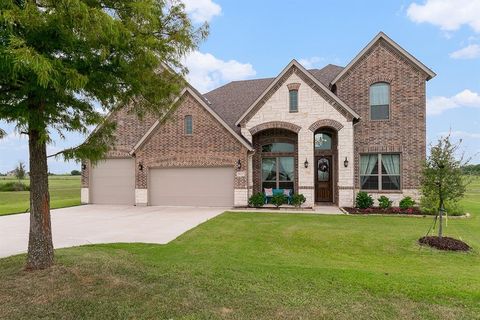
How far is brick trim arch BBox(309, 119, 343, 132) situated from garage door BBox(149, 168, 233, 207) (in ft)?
15.4

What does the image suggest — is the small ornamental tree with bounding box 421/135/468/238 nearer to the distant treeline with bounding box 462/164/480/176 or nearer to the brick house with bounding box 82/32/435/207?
the distant treeline with bounding box 462/164/480/176

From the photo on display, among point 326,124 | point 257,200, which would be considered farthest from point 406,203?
point 257,200

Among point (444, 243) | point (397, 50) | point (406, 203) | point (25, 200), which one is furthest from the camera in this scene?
point (25, 200)

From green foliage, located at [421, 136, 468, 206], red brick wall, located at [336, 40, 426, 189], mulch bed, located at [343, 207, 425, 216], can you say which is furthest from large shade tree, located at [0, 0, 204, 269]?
red brick wall, located at [336, 40, 426, 189]

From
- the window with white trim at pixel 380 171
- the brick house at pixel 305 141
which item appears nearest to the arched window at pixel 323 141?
the brick house at pixel 305 141

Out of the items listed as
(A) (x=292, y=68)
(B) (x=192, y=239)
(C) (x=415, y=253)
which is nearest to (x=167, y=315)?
(B) (x=192, y=239)

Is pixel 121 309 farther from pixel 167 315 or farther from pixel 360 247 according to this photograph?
pixel 360 247

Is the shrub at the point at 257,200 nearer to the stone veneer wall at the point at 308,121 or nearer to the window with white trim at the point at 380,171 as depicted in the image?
the stone veneer wall at the point at 308,121

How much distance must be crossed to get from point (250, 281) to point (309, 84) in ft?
40.5

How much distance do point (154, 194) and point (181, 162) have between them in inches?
97.3

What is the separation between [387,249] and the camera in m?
7.81

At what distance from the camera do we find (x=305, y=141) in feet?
51.6

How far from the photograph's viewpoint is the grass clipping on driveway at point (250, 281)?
170 inches

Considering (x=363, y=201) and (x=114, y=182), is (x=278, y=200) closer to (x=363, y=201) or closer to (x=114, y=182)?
(x=363, y=201)
